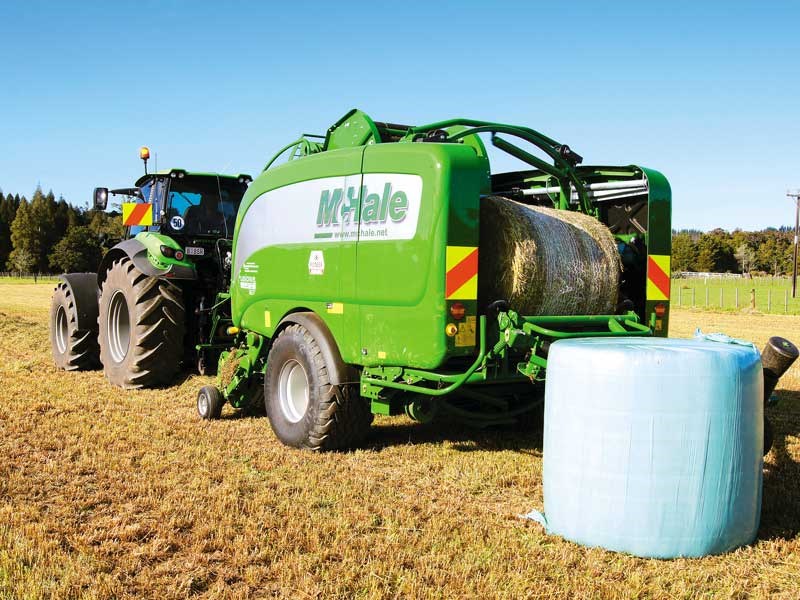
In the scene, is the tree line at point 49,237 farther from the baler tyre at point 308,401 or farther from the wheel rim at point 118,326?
the baler tyre at point 308,401

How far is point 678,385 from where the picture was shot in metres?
3.59

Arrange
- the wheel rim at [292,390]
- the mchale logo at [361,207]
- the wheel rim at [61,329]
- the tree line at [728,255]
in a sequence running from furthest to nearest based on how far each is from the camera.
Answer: the tree line at [728,255], the wheel rim at [61,329], the wheel rim at [292,390], the mchale logo at [361,207]

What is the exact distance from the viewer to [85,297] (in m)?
10.0

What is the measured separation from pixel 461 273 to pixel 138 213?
19.4 ft

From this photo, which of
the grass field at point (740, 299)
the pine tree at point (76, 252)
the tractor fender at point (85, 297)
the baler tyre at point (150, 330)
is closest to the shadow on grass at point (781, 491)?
the baler tyre at point (150, 330)

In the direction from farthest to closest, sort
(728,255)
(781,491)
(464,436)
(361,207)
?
1. (728,255)
2. (464,436)
3. (361,207)
4. (781,491)

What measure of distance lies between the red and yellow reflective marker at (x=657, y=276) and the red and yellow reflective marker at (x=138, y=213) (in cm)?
608

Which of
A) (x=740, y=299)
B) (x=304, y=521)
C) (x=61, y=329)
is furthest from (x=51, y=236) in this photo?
(x=304, y=521)

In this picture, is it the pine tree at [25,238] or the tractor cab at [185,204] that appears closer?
the tractor cab at [185,204]

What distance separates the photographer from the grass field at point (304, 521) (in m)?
3.39

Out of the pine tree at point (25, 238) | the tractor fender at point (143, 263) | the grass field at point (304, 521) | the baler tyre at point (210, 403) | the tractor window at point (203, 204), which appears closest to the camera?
the grass field at point (304, 521)

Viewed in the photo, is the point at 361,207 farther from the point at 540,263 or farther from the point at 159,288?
the point at 159,288

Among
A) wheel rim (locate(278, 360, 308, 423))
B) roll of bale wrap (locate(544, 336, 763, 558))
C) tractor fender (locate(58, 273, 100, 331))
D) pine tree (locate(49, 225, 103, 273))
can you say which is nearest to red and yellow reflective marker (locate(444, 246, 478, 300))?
roll of bale wrap (locate(544, 336, 763, 558))

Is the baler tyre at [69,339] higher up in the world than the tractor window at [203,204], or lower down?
lower down
